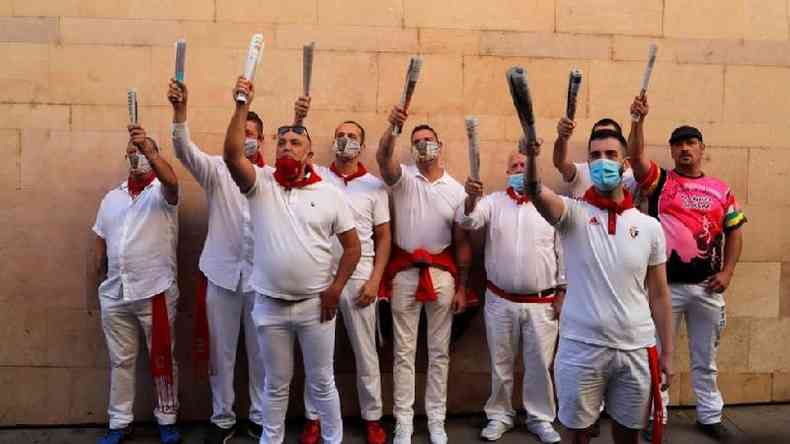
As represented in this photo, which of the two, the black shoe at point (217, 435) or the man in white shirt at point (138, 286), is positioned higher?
the man in white shirt at point (138, 286)

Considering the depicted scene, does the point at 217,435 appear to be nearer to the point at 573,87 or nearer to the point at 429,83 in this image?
the point at 429,83

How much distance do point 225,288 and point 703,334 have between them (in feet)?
10.3

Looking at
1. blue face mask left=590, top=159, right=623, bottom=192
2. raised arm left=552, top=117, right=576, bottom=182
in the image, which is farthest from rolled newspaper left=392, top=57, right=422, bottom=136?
blue face mask left=590, top=159, right=623, bottom=192

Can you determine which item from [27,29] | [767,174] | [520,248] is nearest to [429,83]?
[520,248]

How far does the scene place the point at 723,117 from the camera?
5.22m

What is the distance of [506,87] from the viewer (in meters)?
5.07

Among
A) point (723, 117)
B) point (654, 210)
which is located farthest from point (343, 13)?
point (723, 117)

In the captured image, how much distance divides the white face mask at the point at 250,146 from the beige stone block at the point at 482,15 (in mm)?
1418

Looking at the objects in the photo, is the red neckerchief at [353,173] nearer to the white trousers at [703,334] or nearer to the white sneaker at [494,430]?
the white sneaker at [494,430]

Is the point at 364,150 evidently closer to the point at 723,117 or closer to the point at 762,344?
the point at 723,117

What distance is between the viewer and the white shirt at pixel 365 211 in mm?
4477

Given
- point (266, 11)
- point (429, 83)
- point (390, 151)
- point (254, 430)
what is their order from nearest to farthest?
point (390, 151), point (254, 430), point (266, 11), point (429, 83)

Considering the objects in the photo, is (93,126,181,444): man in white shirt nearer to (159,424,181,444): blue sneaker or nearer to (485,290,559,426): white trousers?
(159,424,181,444): blue sneaker

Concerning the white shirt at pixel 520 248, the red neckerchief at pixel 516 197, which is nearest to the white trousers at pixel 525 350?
the white shirt at pixel 520 248
